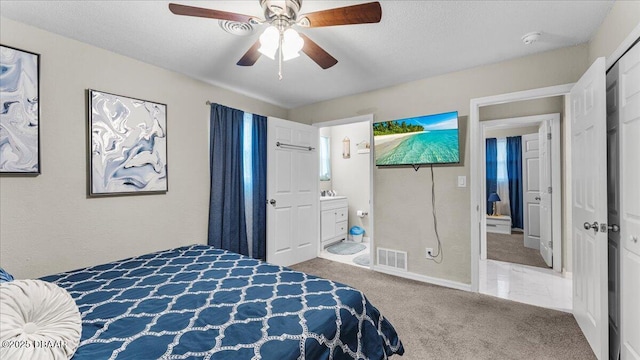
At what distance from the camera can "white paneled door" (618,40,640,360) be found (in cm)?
150

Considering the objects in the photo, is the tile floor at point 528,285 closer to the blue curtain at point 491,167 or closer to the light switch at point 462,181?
the light switch at point 462,181

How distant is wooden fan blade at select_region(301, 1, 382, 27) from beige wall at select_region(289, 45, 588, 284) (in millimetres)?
1976

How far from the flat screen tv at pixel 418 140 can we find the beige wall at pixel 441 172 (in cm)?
12

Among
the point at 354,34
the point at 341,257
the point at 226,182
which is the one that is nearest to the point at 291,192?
the point at 226,182

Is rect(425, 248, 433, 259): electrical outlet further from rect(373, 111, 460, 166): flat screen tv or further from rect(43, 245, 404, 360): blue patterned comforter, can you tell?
rect(43, 245, 404, 360): blue patterned comforter

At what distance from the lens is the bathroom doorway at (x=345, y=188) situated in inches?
191

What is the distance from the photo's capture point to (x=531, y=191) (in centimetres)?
479

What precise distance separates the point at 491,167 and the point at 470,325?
5162 mm

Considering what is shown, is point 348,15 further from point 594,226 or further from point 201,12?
point 594,226

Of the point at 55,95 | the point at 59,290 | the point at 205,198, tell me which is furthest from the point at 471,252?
Answer: the point at 55,95

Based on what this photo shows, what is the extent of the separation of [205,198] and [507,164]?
6373 millimetres

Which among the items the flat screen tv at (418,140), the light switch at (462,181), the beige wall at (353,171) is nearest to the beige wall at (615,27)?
the flat screen tv at (418,140)

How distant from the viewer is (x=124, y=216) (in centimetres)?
257

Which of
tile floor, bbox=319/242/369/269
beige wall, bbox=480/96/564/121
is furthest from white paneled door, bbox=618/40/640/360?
tile floor, bbox=319/242/369/269
